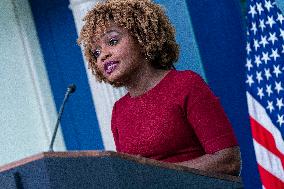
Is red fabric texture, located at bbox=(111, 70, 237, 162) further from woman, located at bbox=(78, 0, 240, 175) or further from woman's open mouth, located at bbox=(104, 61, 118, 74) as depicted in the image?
woman's open mouth, located at bbox=(104, 61, 118, 74)

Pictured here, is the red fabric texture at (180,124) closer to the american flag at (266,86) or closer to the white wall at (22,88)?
the american flag at (266,86)

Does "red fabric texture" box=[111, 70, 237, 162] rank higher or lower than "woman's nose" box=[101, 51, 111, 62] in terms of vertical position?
lower

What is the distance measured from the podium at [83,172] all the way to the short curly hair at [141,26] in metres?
0.79

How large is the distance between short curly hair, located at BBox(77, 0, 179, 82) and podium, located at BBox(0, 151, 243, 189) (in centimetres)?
79

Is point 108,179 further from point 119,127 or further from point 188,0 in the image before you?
point 188,0

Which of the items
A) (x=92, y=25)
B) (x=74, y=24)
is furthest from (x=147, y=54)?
(x=74, y=24)

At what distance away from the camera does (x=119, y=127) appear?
90.9 inches

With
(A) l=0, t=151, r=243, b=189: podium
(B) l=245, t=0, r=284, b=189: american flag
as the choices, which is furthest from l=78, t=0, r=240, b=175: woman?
(B) l=245, t=0, r=284, b=189: american flag

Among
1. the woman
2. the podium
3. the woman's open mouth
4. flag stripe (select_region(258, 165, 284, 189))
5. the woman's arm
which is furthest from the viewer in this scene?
flag stripe (select_region(258, 165, 284, 189))

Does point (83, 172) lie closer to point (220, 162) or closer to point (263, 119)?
point (220, 162)

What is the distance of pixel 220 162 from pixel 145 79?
1.58 feet

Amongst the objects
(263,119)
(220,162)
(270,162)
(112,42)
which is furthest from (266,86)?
(220,162)

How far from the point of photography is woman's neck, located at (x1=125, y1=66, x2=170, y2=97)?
7.39 feet

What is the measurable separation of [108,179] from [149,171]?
0.12m
